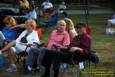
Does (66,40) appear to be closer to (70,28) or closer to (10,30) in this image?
(70,28)

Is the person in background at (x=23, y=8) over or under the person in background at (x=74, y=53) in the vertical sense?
under

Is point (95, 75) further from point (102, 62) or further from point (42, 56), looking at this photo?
point (102, 62)

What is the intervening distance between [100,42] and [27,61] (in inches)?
223

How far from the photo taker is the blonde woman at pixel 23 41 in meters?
9.88

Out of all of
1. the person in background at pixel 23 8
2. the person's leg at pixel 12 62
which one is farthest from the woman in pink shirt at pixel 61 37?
the person in background at pixel 23 8

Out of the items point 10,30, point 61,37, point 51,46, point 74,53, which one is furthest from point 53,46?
point 10,30

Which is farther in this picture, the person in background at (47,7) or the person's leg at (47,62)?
the person in background at (47,7)

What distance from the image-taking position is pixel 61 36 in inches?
374

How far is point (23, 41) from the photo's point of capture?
33.0 ft

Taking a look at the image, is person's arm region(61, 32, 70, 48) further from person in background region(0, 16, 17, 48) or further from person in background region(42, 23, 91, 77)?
person in background region(0, 16, 17, 48)

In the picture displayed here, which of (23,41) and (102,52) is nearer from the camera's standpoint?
(23,41)

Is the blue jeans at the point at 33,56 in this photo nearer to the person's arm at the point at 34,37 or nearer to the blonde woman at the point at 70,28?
the person's arm at the point at 34,37

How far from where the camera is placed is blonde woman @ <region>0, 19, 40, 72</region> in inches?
389

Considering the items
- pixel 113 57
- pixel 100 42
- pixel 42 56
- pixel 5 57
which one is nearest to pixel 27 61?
pixel 42 56
